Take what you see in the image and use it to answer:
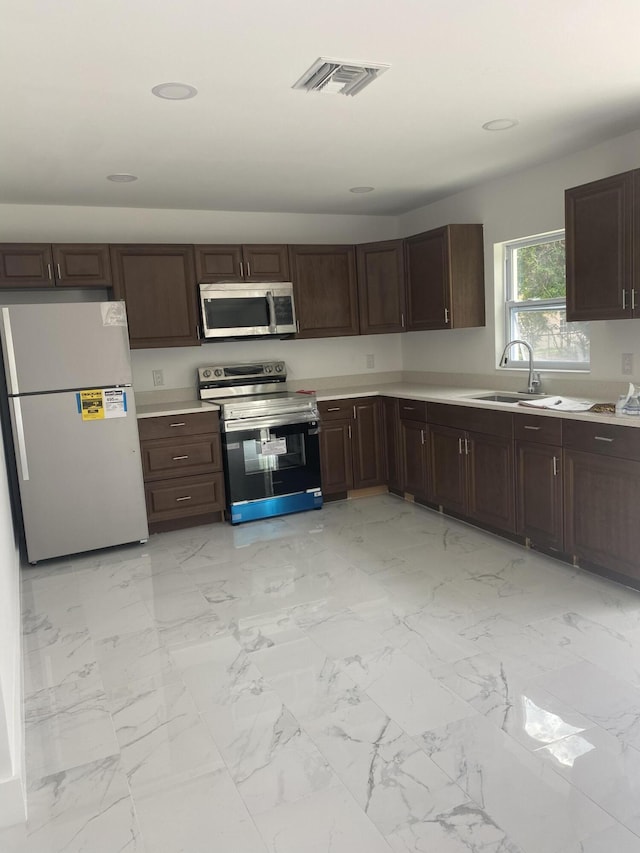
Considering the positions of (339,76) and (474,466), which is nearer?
(339,76)

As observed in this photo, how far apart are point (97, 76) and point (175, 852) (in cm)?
259

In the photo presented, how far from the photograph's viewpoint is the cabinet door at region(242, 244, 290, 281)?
4.89m

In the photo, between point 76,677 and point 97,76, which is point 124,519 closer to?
point 76,677

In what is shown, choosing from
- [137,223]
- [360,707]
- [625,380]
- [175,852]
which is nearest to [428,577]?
[360,707]

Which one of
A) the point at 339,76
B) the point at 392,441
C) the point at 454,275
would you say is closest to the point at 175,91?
the point at 339,76

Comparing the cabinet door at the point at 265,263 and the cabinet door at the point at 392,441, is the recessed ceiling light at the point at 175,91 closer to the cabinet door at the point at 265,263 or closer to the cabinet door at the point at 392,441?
the cabinet door at the point at 265,263

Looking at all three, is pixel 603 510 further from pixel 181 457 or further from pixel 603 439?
pixel 181 457

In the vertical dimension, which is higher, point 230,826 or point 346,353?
point 346,353

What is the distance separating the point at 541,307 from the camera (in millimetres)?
4285

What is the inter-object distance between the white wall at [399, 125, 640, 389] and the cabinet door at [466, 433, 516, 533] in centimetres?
69

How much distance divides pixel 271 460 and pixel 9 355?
6.17 ft

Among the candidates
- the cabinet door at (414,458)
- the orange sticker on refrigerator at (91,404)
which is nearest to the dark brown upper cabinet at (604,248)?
the cabinet door at (414,458)

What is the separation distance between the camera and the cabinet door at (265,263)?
16.0 ft

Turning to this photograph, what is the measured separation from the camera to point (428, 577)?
3496 millimetres
